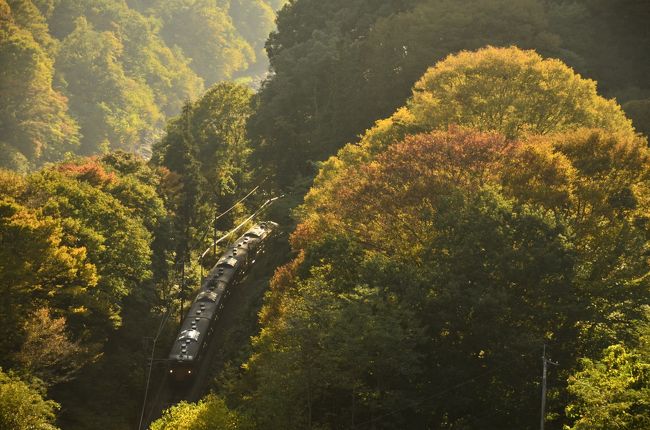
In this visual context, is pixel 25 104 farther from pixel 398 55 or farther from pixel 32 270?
pixel 32 270

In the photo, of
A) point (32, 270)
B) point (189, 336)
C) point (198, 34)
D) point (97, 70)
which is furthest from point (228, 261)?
point (198, 34)

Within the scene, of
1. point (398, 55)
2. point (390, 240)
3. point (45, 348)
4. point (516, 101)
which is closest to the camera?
point (390, 240)

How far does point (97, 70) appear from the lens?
13450 cm

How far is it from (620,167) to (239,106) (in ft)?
164

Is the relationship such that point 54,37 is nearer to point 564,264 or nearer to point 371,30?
point 371,30

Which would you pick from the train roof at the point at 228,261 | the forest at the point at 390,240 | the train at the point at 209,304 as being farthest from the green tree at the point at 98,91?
the train roof at the point at 228,261

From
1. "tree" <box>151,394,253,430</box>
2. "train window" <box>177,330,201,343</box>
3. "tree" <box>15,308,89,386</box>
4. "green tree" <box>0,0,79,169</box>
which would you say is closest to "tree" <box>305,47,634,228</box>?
"train window" <box>177,330,201,343</box>

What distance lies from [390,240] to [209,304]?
55.5 ft

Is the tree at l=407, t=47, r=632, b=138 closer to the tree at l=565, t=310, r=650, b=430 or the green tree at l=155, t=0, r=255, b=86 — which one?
the tree at l=565, t=310, r=650, b=430

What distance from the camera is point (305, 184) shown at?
1893 inches

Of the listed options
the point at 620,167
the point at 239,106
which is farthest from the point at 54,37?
the point at 620,167

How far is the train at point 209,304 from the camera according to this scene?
35938 mm

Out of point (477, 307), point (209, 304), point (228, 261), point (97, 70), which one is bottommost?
point (477, 307)

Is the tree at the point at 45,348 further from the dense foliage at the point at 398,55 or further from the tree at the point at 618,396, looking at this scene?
the dense foliage at the point at 398,55
